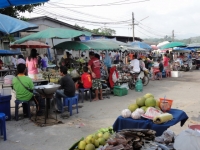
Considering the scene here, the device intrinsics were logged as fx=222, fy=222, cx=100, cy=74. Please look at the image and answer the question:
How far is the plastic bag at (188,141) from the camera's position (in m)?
2.69

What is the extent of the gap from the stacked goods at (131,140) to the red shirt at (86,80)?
5.27 meters

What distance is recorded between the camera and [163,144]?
9.95 feet

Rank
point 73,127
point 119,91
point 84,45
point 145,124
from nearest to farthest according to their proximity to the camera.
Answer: point 145,124 < point 73,127 < point 84,45 < point 119,91

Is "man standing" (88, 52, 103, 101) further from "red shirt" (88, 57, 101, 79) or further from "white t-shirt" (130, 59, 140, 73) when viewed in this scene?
"white t-shirt" (130, 59, 140, 73)

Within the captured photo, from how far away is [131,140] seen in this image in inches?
123

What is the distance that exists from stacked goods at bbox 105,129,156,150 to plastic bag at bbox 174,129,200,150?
1.41ft

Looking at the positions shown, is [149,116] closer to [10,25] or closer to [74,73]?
[10,25]

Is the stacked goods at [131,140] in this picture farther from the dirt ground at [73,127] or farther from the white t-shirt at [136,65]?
the white t-shirt at [136,65]

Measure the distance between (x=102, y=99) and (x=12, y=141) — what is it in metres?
4.60

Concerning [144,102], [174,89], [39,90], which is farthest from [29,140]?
[174,89]

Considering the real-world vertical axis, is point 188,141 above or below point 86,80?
below

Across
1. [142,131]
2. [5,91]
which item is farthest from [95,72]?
[142,131]

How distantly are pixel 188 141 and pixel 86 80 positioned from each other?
6.05 metres

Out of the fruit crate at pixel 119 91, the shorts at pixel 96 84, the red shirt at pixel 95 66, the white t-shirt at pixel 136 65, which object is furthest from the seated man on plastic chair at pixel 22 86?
the white t-shirt at pixel 136 65
